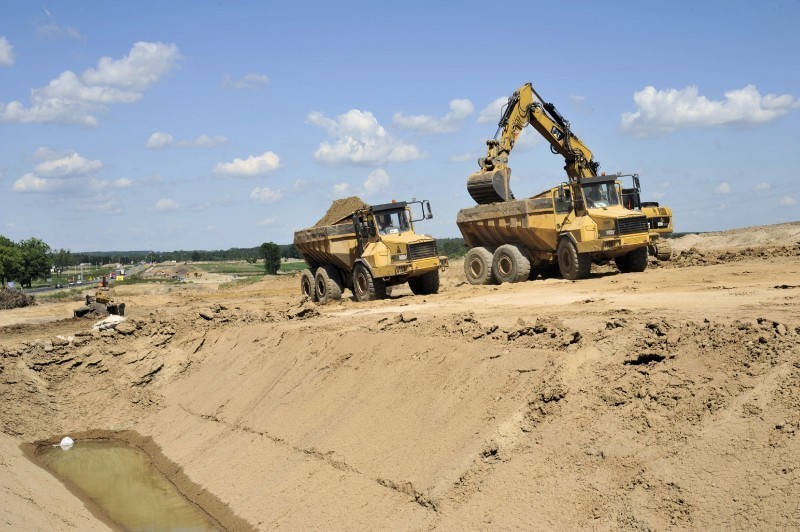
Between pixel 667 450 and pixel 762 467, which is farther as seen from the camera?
pixel 667 450

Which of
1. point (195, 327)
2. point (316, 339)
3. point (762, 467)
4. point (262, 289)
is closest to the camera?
point (762, 467)

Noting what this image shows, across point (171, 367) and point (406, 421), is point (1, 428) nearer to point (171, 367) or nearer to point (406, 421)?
point (171, 367)

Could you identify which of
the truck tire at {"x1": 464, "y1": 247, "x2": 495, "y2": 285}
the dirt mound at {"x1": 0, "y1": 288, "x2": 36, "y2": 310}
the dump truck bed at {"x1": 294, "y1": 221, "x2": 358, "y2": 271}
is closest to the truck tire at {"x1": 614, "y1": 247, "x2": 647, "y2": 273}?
the truck tire at {"x1": 464, "y1": 247, "x2": 495, "y2": 285}

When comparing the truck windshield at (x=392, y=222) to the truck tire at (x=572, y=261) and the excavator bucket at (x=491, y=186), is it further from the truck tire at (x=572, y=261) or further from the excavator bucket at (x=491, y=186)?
the truck tire at (x=572, y=261)

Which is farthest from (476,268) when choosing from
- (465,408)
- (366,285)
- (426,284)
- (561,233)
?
(465,408)

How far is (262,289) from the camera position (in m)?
39.4

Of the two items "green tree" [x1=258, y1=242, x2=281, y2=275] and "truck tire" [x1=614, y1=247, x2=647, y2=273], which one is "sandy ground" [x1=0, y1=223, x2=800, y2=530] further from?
"green tree" [x1=258, y1=242, x2=281, y2=275]

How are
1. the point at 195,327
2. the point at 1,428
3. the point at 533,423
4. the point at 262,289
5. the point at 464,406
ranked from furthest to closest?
the point at 262,289 → the point at 195,327 → the point at 1,428 → the point at 464,406 → the point at 533,423

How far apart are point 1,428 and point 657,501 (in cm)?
1451

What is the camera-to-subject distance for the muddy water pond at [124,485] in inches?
471

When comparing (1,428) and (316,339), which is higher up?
(316,339)

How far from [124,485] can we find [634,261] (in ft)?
44.7

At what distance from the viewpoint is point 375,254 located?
21.2m

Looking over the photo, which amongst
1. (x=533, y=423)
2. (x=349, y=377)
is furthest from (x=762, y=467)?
(x=349, y=377)
